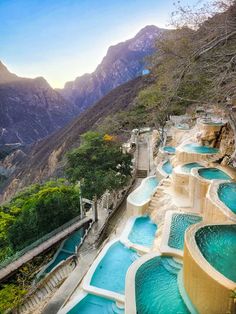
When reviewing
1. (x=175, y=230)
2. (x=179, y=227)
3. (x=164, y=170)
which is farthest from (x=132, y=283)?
(x=164, y=170)

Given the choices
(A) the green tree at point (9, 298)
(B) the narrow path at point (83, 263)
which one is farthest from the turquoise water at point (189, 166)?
(A) the green tree at point (9, 298)

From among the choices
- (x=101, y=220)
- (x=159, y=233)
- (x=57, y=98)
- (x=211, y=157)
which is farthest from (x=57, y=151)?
(x=57, y=98)

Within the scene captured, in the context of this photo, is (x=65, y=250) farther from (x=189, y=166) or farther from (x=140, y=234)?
(x=189, y=166)

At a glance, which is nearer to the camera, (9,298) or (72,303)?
(72,303)

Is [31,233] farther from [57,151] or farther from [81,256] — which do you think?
[57,151]

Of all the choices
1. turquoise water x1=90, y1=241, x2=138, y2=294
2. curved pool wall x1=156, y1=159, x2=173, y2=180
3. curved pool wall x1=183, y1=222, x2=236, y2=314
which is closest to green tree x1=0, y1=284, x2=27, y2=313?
turquoise water x1=90, y1=241, x2=138, y2=294

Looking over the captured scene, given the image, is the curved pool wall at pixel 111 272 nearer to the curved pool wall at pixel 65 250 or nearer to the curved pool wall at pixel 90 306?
the curved pool wall at pixel 90 306

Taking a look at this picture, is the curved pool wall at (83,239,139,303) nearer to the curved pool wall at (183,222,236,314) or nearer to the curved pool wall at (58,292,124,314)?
the curved pool wall at (58,292,124,314)
